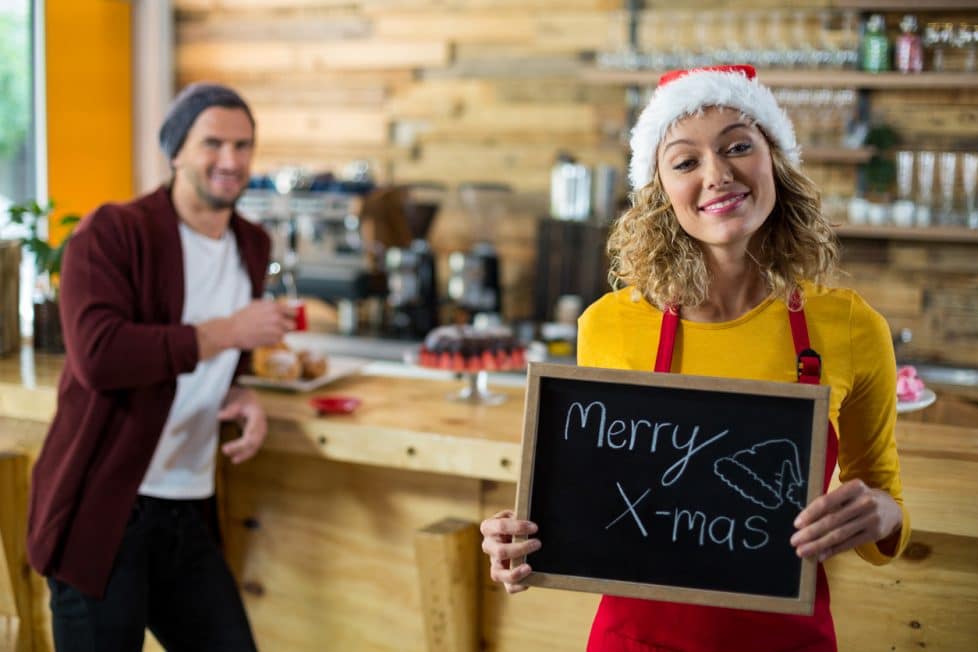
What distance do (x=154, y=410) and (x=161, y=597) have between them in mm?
419

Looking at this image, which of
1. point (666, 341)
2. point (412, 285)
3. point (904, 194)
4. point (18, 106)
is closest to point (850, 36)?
point (904, 194)

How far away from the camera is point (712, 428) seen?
1.53 metres

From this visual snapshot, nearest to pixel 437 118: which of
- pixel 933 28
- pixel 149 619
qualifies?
pixel 933 28

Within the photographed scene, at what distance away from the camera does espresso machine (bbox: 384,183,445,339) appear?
4.70 m

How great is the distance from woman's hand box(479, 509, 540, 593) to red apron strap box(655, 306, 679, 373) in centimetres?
31

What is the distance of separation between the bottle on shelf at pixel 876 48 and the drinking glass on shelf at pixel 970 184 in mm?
456

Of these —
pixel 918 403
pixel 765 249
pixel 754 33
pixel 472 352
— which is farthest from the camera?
pixel 754 33

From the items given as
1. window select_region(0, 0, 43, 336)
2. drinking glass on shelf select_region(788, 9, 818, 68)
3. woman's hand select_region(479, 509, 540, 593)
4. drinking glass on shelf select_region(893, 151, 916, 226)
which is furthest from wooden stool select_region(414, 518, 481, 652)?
window select_region(0, 0, 43, 336)

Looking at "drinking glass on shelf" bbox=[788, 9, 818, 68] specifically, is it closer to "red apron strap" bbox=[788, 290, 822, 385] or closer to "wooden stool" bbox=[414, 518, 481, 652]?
"wooden stool" bbox=[414, 518, 481, 652]

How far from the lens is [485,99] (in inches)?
201

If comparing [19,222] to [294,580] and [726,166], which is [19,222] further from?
[726,166]

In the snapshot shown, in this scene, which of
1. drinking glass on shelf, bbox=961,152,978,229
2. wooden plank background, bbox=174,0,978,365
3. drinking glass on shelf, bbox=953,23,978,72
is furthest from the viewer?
wooden plank background, bbox=174,0,978,365

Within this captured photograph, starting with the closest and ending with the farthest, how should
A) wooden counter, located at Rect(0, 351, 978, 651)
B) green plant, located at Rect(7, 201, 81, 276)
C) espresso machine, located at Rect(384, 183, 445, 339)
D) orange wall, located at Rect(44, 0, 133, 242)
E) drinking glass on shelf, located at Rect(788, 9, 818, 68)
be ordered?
wooden counter, located at Rect(0, 351, 978, 651)
green plant, located at Rect(7, 201, 81, 276)
drinking glass on shelf, located at Rect(788, 9, 818, 68)
espresso machine, located at Rect(384, 183, 445, 339)
orange wall, located at Rect(44, 0, 133, 242)

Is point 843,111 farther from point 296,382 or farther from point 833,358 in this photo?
point 833,358
